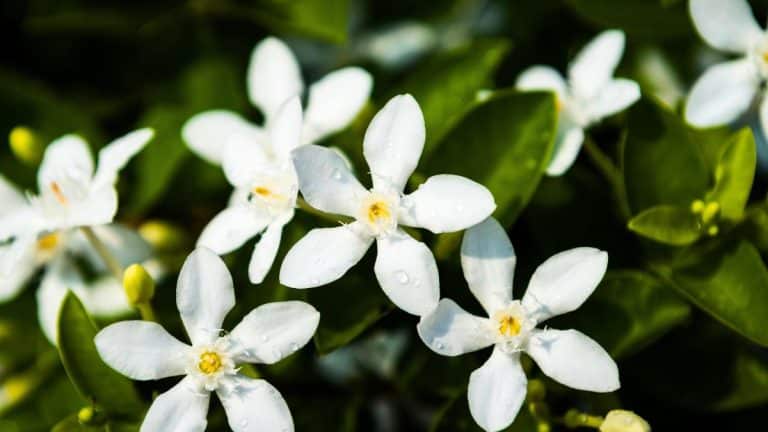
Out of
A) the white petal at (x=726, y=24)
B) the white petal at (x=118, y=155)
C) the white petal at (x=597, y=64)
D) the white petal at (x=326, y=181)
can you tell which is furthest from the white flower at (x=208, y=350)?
the white petal at (x=726, y=24)

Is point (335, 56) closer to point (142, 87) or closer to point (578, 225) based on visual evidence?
point (142, 87)

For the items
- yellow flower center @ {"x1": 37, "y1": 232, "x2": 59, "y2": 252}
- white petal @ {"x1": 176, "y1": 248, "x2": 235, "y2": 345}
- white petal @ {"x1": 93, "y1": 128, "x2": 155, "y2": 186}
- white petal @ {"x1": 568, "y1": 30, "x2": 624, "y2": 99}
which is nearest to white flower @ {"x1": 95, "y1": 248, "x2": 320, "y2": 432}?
white petal @ {"x1": 176, "y1": 248, "x2": 235, "y2": 345}

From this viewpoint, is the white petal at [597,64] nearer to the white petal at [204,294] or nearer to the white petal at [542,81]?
the white petal at [542,81]

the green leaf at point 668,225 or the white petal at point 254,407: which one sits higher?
the green leaf at point 668,225

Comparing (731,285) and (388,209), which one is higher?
(388,209)

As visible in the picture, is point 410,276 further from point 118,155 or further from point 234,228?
point 118,155

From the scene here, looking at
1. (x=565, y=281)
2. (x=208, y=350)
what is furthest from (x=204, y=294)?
(x=565, y=281)
